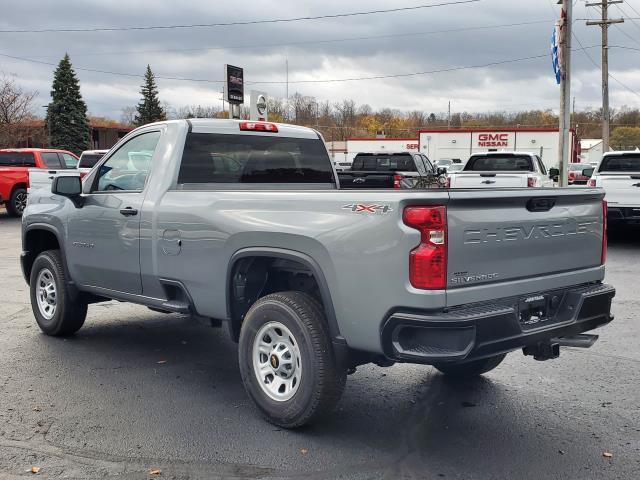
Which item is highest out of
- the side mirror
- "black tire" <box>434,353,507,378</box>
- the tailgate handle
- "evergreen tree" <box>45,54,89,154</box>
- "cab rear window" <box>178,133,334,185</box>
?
"evergreen tree" <box>45,54,89,154</box>

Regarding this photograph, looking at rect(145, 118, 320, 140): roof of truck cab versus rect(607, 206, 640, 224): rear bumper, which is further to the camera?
rect(607, 206, 640, 224): rear bumper

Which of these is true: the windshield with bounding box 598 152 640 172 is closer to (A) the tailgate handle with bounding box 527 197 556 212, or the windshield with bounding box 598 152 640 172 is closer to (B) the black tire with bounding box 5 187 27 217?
(A) the tailgate handle with bounding box 527 197 556 212

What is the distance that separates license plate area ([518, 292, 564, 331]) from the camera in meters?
3.97

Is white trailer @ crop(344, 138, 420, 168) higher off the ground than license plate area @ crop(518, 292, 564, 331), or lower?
higher

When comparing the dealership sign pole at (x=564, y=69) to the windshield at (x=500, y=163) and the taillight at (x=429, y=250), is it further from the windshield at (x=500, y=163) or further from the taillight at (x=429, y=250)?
the taillight at (x=429, y=250)

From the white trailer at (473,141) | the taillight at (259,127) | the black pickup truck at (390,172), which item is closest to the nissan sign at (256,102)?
the black pickup truck at (390,172)

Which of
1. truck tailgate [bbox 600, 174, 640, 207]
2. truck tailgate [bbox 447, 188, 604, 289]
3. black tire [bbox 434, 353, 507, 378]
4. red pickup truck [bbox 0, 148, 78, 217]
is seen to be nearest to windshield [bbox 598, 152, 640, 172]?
truck tailgate [bbox 600, 174, 640, 207]

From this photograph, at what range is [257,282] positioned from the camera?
4.74m

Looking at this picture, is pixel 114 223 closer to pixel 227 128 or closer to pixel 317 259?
pixel 227 128

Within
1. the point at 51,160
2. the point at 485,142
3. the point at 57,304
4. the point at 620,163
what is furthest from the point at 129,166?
the point at 485,142

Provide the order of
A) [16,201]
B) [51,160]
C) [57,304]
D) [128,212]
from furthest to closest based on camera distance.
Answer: [51,160] < [16,201] < [57,304] < [128,212]

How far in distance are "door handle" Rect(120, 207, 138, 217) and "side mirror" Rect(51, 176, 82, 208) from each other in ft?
2.15

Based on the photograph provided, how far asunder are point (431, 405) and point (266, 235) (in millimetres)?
1713

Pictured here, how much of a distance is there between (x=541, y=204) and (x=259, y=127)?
2.70 m
